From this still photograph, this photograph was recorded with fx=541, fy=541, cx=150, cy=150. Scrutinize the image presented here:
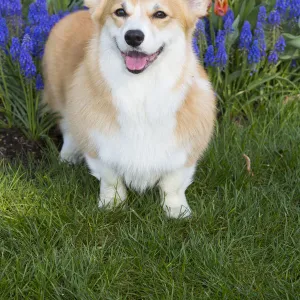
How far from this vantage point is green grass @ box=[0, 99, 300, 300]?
2496 mm

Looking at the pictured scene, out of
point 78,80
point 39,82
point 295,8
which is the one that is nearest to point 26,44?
point 39,82

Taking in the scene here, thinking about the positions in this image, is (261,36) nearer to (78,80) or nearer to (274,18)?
(274,18)

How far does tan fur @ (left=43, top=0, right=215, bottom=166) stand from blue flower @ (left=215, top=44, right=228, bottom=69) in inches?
22.1

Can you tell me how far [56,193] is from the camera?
3.06 meters

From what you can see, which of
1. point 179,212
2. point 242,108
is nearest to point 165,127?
point 179,212

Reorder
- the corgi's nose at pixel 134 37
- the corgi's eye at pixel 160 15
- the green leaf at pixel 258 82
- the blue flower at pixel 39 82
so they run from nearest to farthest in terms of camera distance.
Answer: the corgi's nose at pixel 134 37 < the corgi's eye at pixel 160 15 < the blue flower at pixel 39 82 < the green leaf at pixel 258 82

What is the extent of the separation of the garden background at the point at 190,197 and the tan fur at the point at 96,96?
25 cm

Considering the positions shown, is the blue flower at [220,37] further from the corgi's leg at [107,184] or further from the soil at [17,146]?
the soil at [17,146]

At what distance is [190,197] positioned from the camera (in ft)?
10.6

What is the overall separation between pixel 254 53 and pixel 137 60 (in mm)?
1300

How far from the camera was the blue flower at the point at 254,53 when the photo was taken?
143 inches

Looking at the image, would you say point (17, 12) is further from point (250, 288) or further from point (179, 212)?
point (250, 288)

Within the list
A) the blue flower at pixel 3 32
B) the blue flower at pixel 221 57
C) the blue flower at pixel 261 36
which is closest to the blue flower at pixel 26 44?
the blue flower at pixel 3 32

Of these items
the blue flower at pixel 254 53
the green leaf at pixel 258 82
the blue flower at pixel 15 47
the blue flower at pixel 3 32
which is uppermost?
the blue flower at pixel 3 32
